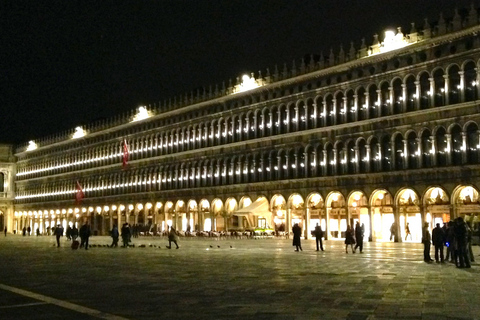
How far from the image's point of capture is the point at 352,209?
152ft

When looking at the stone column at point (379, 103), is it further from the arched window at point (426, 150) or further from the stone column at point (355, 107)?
the arched window at point (426, 150)

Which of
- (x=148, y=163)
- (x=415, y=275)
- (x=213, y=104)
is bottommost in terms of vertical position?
(x=415, y=275)

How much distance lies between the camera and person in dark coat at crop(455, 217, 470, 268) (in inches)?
784

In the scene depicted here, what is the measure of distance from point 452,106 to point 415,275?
80.6 ft

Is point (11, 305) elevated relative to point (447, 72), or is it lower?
lower

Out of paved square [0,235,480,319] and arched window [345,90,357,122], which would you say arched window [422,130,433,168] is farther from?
paved square [0,235,480,319]

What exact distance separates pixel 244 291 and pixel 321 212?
3543cm

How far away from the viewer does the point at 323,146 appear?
1917 inches

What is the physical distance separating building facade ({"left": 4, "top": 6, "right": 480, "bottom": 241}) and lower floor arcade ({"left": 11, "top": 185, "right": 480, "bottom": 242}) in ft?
0.30

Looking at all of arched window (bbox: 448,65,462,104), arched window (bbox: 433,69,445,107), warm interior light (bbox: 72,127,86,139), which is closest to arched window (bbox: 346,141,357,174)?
arched window (bbox: 433,69,445,107)

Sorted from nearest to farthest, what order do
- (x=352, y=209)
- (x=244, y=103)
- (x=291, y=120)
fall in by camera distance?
(x=352, y=209) → (x=291, y=120) → (x=244, y=103)

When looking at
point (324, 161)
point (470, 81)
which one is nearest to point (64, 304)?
point (470, 81)

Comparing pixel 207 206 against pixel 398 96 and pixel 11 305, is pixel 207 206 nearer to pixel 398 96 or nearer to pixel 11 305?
pixel 398 96

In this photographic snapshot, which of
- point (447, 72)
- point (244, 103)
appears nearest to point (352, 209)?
point (447, 72)
